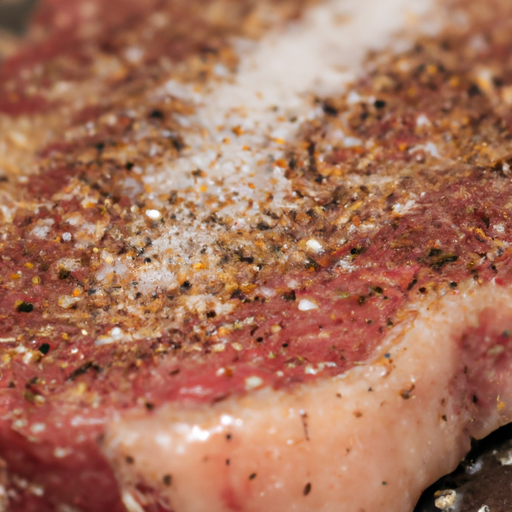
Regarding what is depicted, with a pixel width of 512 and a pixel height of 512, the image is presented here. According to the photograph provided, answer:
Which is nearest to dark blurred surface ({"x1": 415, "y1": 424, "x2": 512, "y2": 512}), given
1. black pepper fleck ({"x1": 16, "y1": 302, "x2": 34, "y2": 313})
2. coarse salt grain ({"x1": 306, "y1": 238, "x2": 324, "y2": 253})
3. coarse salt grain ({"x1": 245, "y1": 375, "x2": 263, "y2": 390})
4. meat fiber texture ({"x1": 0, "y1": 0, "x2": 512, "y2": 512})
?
meat fiber texture ({"x1": 0, "y1": 0, "x2": 512, "y2": 512})

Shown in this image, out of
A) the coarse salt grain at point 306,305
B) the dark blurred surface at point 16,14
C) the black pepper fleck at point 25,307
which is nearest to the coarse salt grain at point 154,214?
the black pepper fleck at point 25,307

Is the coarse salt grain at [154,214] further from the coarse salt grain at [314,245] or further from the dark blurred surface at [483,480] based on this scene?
the dark blurred surface at [483,480]

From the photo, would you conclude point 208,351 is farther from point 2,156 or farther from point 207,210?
point 2,156

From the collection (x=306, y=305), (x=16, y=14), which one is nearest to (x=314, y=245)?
(x=306, y=305)

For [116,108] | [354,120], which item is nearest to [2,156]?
[116,108]

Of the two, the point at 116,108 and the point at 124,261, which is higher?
the point at 116,108
